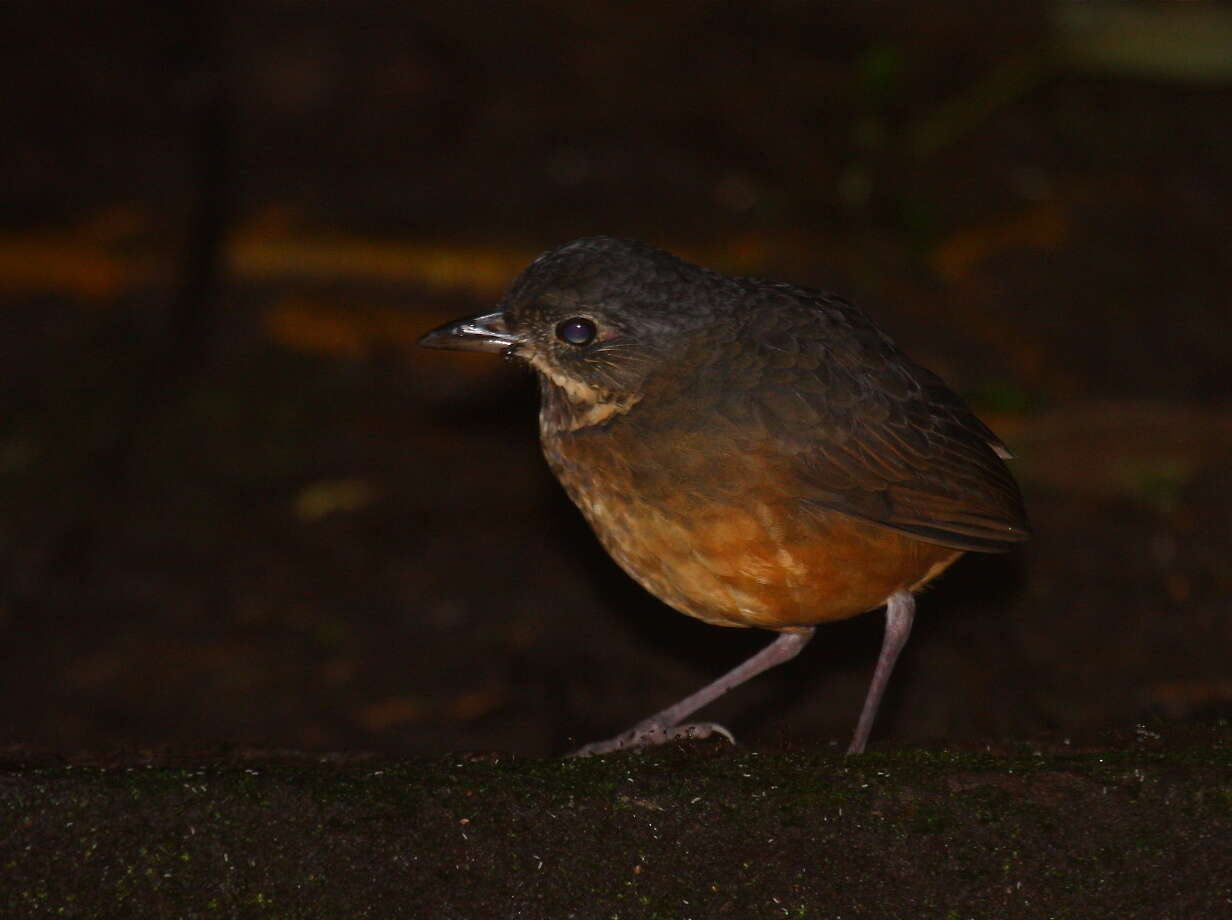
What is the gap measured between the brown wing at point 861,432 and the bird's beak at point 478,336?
1.97 ft

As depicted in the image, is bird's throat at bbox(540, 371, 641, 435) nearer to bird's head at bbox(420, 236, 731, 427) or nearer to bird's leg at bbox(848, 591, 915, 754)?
bird's head at bbox(420, 236, 731, 427)

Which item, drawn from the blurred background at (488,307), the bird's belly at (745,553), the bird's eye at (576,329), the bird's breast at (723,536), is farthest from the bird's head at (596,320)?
the blurred background at (488,307)

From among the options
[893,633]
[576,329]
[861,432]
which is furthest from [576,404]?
[893,633]

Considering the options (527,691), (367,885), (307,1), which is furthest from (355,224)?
(367,885)

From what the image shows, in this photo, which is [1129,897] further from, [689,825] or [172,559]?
[172,559]

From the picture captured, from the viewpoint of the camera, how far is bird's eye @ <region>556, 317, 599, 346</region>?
3.91 meters

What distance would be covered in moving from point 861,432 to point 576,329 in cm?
81

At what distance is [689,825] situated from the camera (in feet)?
10.5

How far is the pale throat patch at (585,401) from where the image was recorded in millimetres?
3939

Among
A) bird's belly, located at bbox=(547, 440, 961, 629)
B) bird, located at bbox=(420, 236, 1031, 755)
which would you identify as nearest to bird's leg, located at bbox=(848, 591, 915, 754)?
bird, located at bbox=(420, 236, 1031, 755)

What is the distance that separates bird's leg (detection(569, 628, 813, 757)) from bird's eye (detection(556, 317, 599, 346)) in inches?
40.3

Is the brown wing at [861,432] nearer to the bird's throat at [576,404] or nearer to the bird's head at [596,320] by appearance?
the bird's head at [596,320]

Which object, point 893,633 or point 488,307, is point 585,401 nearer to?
point 893,633

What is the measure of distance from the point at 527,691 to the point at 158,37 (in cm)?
642
